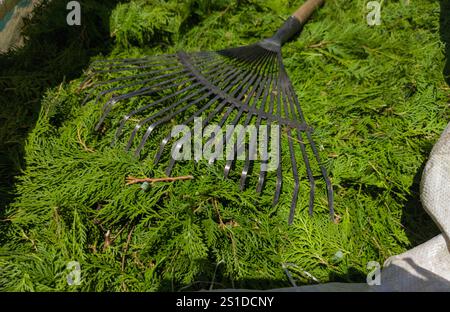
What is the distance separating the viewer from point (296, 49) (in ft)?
8.54

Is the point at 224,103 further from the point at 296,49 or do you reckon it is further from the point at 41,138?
the point at 41,138

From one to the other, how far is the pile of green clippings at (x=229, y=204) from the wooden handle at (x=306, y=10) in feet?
1.19

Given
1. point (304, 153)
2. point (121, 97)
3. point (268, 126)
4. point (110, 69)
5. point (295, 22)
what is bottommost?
point (304, 153)

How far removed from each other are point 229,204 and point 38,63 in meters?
1.38

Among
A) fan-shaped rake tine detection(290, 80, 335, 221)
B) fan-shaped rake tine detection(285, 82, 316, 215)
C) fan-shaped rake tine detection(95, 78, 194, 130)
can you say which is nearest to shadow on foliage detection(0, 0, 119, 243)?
fan-shaped rake tine detection(95, 78, 194, 130)

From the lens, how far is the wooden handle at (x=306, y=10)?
2684 millimetres

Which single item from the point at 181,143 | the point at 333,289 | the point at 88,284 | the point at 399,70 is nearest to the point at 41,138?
the point at 181,143

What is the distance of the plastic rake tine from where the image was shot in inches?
76.5

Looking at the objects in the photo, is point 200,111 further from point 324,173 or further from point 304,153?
point 324,173

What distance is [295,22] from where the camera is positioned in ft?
8.68

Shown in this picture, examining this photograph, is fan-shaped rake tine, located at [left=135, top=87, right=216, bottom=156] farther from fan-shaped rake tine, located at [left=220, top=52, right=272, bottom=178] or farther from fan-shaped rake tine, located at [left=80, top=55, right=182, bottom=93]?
fan-shaped rake tine, located at [left=80, top=55, right=182, bottom=93]

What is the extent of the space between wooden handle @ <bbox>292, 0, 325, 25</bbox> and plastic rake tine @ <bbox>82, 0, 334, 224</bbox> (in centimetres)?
22

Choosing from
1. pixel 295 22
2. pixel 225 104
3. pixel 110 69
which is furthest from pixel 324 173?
pixel 110 69

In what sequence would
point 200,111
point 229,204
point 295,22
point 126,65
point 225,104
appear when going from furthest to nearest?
1. point 295,22
2. point 126,65
3. point 225,104
4. point 200,111
5. point 229,204
